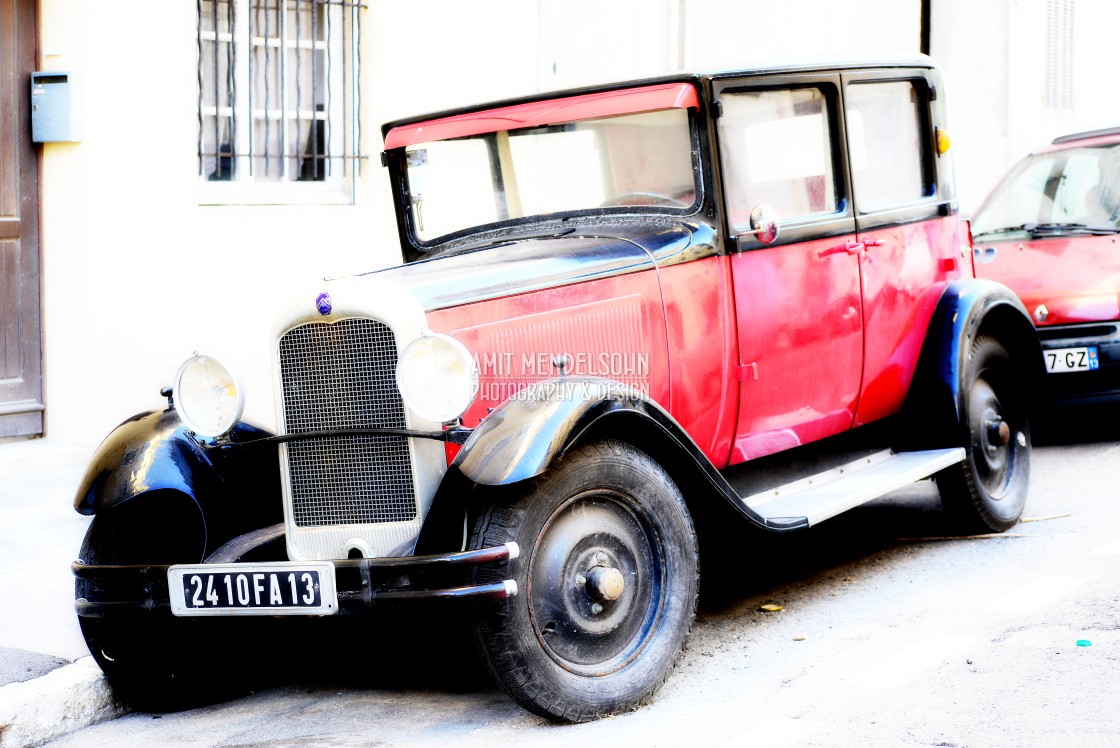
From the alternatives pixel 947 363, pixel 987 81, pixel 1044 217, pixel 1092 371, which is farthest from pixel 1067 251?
pixel 987 81

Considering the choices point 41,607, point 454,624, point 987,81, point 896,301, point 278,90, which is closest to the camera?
point 454,624

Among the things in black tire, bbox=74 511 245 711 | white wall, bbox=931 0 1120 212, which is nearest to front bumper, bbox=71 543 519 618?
black tire, bbox=74 511 245 711

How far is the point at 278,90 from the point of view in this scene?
8.48 metres

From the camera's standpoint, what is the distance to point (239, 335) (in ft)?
26.8

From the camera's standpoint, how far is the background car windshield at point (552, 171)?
474 centimetres

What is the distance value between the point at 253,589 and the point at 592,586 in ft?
3.19

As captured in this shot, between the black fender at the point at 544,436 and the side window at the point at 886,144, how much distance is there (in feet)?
6.04

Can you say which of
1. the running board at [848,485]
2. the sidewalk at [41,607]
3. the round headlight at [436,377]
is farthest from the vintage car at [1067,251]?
the sidewalk at [41,607]

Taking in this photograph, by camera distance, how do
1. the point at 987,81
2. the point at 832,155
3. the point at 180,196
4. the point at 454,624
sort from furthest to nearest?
the point at 987,81 → the point at 180,196 → the point at 832,155 → the point at 454,624

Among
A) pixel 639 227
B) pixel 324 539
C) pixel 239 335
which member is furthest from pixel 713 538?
pixel 239 335

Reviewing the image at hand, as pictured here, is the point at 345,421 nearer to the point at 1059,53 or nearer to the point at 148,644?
the point at 148,644

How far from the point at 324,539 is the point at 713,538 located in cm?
258

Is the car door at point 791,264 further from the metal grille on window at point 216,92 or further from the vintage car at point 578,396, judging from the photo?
the metal grille on window at point 216,92

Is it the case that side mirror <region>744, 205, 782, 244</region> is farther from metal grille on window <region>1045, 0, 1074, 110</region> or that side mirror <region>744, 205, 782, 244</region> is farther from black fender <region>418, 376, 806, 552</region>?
metal grille on window <region>1045, 0, 1074, 110</region>
